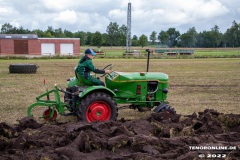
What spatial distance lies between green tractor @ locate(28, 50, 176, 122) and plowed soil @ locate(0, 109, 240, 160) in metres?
1.06

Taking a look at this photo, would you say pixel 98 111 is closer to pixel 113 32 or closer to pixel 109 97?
pixel 109 97

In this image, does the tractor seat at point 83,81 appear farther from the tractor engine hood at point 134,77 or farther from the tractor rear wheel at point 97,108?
the tractor engine hood at point 134,77

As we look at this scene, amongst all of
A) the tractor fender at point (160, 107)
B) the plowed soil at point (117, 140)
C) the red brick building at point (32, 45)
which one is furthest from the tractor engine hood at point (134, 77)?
the red brick building at point (32, 45)

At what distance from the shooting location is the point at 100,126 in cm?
639

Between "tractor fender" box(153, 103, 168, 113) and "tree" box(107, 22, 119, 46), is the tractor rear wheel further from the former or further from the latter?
"tree" box(107, 22, 119, 46)

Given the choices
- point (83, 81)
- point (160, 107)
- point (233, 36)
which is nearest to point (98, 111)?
point (83, 81)

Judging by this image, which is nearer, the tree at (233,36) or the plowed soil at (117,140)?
the plowed soil at (117,140)

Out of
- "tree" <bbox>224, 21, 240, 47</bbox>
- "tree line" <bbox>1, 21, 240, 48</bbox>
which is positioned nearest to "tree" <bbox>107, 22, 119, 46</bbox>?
"tree line" <bbox>1, 21, 240, 48</bbox>

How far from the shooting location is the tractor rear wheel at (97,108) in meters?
7.48

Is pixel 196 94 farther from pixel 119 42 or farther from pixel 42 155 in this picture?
pixel 119 42

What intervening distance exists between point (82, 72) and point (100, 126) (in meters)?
1.72

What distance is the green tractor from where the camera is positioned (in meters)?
7.55

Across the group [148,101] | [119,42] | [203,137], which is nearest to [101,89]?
[148,101]

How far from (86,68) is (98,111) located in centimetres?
96
